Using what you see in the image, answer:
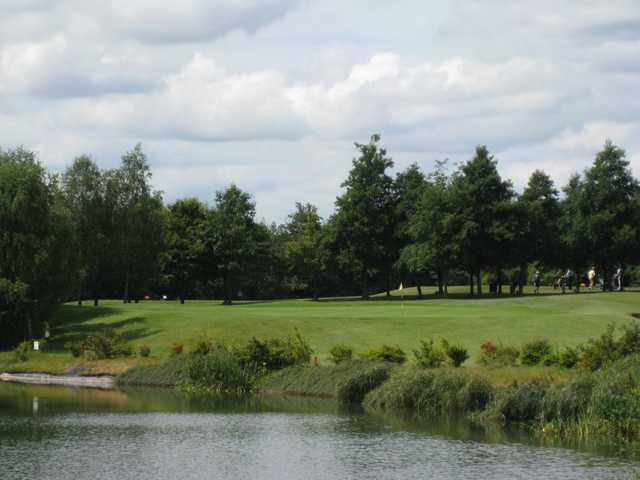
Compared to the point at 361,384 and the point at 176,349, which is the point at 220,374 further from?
the point at 361,384

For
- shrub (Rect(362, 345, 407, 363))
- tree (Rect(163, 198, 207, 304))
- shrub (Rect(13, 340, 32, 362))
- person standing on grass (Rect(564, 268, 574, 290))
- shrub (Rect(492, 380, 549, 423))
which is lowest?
shrub (Rect(492, 380, 549, 423))

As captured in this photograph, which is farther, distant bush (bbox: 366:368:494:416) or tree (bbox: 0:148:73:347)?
tree (bbox: 0:148:73:347)

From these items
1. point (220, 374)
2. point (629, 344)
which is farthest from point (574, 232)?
point (629, 344)

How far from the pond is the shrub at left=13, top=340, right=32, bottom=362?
15894mm

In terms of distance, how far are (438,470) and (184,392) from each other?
79.1 feet

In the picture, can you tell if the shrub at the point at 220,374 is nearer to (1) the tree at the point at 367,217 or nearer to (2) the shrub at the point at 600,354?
(2) the shrub at the point at 600,354

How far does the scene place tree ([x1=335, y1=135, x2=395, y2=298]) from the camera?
108 m

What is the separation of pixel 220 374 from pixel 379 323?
1155cm

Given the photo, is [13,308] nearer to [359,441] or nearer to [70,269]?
[70,269]

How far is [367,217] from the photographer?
355ft

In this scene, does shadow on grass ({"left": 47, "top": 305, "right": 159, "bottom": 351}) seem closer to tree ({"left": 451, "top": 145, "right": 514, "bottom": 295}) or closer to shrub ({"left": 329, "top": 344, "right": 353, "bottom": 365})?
shrub ({"left": 329, "top": 344, "right": 353, "bottom": 365})

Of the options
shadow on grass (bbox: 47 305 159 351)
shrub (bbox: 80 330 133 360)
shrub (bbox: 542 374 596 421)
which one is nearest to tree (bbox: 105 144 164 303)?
shadow on grass (bbox: 47 305 159 351)

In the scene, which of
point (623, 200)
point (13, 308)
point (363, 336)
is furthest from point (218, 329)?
point (623, 200)

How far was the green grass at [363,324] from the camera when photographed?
57.2 meters
